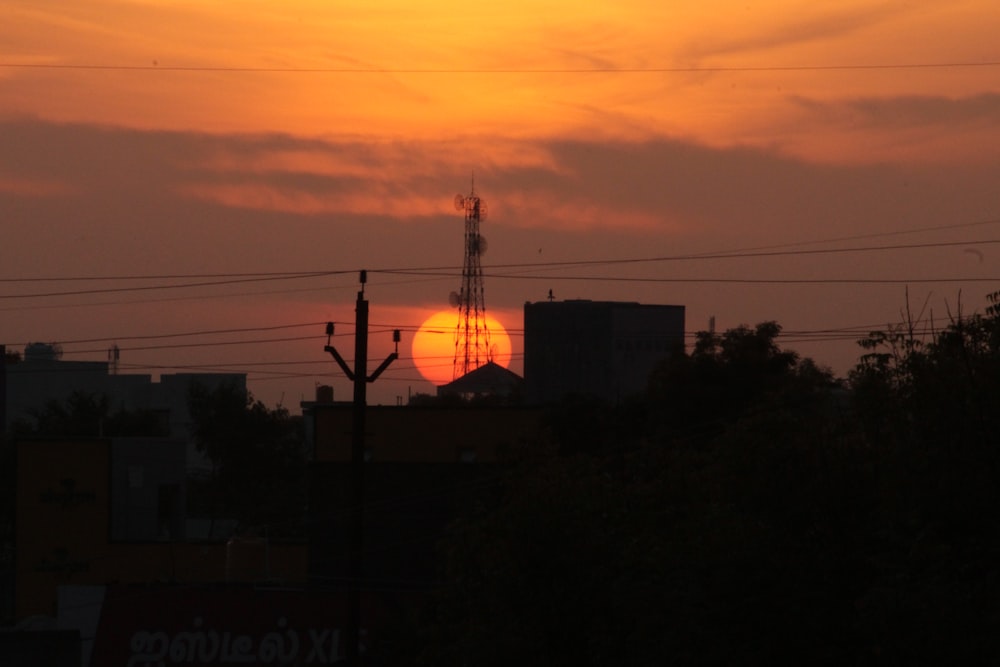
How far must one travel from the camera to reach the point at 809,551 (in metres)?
18.5

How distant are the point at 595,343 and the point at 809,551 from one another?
122 meters

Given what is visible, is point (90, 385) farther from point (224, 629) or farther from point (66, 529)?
point (224, 629)

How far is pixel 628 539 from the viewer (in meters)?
24.4

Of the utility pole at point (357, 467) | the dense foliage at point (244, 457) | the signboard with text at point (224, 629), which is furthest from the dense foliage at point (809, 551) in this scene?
the dense foliage at point (244, 457)

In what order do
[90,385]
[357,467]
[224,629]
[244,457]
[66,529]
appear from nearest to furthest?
[357,467]
[224,629]
[66,529]
[244,457]
[90,385]

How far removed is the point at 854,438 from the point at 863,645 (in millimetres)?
2970

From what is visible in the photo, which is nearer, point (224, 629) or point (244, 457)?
point (224, 629)

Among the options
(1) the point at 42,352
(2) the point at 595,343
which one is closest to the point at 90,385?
(1) the point at 42,352

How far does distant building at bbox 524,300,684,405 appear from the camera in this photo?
139 meters

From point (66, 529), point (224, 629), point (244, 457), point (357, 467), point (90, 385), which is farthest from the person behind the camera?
point (90, 385)

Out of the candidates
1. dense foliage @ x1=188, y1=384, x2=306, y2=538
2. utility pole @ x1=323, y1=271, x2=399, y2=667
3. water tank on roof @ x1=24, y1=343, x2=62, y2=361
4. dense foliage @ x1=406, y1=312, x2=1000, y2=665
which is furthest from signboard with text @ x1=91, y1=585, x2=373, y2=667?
water tank on roof @ x1=24, y1=343, x2=62, y2=361

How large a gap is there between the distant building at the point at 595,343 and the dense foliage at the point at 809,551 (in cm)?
11108

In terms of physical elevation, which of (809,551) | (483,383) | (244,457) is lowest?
(809,551)

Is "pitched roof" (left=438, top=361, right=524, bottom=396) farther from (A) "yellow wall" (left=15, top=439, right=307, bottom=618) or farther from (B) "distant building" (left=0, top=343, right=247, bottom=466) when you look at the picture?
(A) "yellow wall" (left=15, top=439, right=307, bottom=618)
